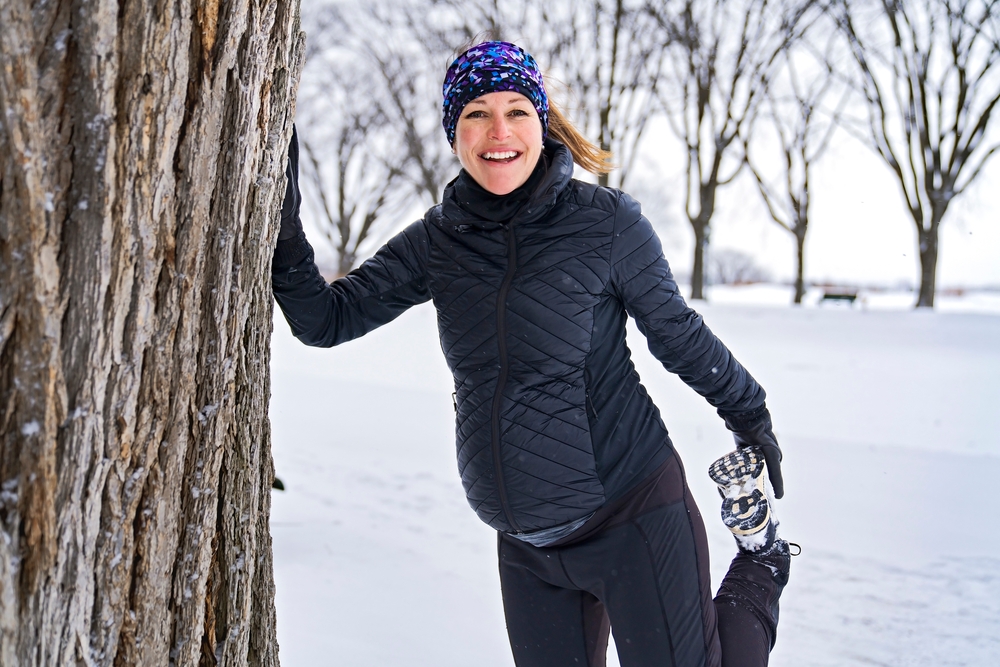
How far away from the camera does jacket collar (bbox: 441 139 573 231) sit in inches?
65.5

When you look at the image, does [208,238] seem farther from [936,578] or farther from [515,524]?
[936,578]

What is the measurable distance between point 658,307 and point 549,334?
0.86ft

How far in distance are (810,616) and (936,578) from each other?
85 centimetres

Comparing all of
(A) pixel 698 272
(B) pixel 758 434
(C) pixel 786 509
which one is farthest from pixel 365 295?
(A) pixel 698 272

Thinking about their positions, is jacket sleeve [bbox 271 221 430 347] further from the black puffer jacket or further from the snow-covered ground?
the snow-covered ground

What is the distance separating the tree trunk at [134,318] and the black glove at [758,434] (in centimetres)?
121

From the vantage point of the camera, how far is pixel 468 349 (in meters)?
1.72

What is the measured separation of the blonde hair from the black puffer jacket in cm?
16

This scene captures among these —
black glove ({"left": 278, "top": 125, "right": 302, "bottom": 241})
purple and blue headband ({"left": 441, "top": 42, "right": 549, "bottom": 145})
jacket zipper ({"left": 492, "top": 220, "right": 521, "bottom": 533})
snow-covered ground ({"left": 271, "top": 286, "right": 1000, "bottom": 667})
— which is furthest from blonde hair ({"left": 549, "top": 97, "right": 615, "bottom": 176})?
snow-covered ground ({"left": 271, "top": 286, "right": 1000, "bottom": 667})

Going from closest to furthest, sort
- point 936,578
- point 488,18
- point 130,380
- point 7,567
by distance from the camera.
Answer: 1. point 7,567
2. point 130,380
3. point 936,578
4. point 488,18

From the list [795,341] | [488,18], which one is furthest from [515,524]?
[488,18]

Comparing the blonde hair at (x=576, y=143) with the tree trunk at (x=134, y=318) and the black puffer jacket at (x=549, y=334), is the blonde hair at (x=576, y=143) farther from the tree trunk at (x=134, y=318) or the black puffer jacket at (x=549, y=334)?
the tree trunk at (x=134, y=318)

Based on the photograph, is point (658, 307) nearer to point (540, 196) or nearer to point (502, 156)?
point (540, 196)

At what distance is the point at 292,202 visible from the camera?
1.58m
